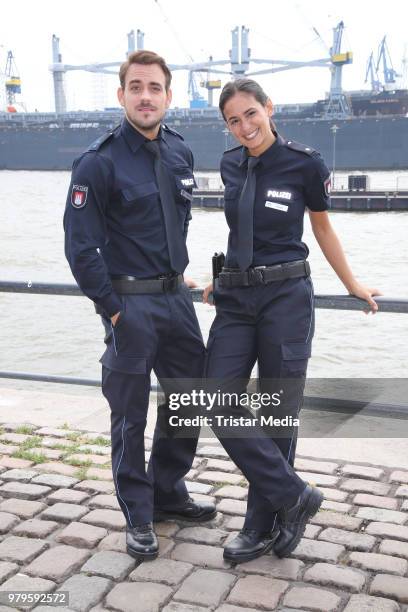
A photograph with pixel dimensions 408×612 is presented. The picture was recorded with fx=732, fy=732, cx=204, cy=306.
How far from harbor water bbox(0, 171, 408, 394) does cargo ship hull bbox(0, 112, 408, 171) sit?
44488 millimetres

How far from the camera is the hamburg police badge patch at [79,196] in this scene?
8.14ft

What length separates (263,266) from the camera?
2.55 meters

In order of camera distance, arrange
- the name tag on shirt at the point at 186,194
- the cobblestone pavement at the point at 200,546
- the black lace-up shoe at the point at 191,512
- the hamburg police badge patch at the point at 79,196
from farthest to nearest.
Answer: the black lace-up shoe at the point at 191,512 < the name tag on shirt at the point at 186,194 < the hamburg police badge patch at the point at 79,196 < the cobblestone pavement at the point at 200,546

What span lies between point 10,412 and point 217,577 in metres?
2.09

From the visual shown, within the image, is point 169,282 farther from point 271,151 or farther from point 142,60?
point 142,60

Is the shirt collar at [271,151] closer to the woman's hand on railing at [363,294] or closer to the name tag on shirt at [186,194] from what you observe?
the name tag on shirt at [186,194]

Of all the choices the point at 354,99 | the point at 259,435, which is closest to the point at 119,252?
the point at 259,435

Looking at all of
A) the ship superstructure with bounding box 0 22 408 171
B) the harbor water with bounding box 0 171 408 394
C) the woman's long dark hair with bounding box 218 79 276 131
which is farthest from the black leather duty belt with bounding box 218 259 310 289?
the ship superstructure with bounding box 0 22 408 171

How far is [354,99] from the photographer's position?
78.2m

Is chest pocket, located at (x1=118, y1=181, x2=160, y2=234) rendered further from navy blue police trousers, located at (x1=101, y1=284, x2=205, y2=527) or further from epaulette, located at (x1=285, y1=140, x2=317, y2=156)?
epaulette, located at (x1=285, y1=140, x2=317, y2=156)

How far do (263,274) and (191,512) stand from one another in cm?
→ 102

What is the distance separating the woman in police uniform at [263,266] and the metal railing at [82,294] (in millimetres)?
440

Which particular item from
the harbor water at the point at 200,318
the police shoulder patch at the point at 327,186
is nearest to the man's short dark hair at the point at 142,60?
the police shoulder patch at the point at 327,186

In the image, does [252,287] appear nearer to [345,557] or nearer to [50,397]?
[345,557]
